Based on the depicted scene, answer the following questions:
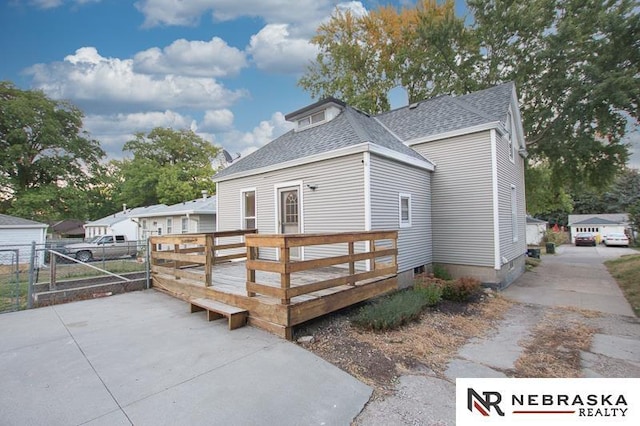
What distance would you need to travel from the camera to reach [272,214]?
876cm

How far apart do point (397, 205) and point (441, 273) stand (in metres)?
2.80

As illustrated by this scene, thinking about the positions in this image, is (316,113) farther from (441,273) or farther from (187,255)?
(441,273)

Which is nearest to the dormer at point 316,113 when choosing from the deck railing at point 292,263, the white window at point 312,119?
Answer: the white window at point 312,119

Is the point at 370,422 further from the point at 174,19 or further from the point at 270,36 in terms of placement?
the point at 270,36

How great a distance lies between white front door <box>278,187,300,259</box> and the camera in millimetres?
8328

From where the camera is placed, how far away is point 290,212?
335 inches

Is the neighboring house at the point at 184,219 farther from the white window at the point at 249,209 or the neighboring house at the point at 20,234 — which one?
the white window at the point at 249,209

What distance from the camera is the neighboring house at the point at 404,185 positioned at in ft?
23.7

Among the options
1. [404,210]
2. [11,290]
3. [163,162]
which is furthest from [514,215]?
[163,162]

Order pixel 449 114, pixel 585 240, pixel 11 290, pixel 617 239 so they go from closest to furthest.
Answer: pixel 11 290
pixel 449 114
pixel 617 239
pixel 585 240

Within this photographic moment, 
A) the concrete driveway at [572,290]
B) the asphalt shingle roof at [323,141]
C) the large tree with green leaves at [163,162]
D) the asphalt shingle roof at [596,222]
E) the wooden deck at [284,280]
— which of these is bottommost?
the concrete driveway at [572,290]

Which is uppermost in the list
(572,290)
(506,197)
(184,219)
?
(506,197)

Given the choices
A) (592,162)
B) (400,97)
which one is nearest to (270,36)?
(400,97)

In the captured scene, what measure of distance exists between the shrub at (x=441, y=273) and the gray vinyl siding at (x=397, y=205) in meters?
0.31
